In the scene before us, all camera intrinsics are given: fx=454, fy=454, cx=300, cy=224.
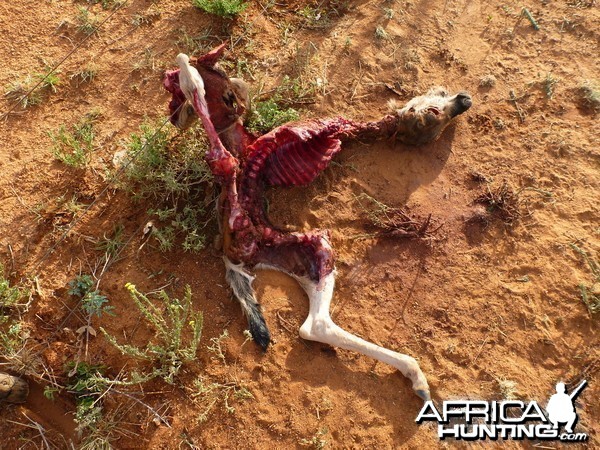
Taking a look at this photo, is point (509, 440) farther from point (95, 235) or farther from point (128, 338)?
point (95, 235)

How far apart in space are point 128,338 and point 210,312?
0.59 metres

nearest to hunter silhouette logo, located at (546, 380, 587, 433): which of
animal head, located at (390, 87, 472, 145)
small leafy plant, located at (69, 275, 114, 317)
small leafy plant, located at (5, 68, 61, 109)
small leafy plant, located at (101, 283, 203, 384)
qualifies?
animal head, located at (390, 87, 472, 145)

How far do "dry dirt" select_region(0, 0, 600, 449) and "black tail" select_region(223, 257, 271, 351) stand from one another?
111 millimetres

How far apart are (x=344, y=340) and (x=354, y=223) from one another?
3.18 ft

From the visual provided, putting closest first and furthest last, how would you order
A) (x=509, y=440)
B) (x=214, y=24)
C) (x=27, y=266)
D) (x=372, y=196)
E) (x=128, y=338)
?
1. (x=509, y=440)
2. (x=128, y=338)
3. (x=27, y=266)
4. (x=372, y=196)
5. (x=214, y=24)

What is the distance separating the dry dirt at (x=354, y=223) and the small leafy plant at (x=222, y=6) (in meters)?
0.13

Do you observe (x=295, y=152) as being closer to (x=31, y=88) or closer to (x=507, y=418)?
(x=507, y=418)

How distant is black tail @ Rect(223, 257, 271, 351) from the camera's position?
10.3 feet

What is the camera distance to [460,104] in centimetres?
377

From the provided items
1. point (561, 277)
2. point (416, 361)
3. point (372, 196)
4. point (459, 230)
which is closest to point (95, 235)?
point (372, 196)

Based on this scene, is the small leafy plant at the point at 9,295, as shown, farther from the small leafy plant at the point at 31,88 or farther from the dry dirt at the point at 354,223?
the small leafy plant at the point at 31,88

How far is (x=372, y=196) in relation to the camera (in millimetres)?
3727

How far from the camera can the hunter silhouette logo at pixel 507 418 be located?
2937 mm

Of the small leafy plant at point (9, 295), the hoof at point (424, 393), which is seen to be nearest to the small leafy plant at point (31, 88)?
the small leafy plant at point (9, 295)
